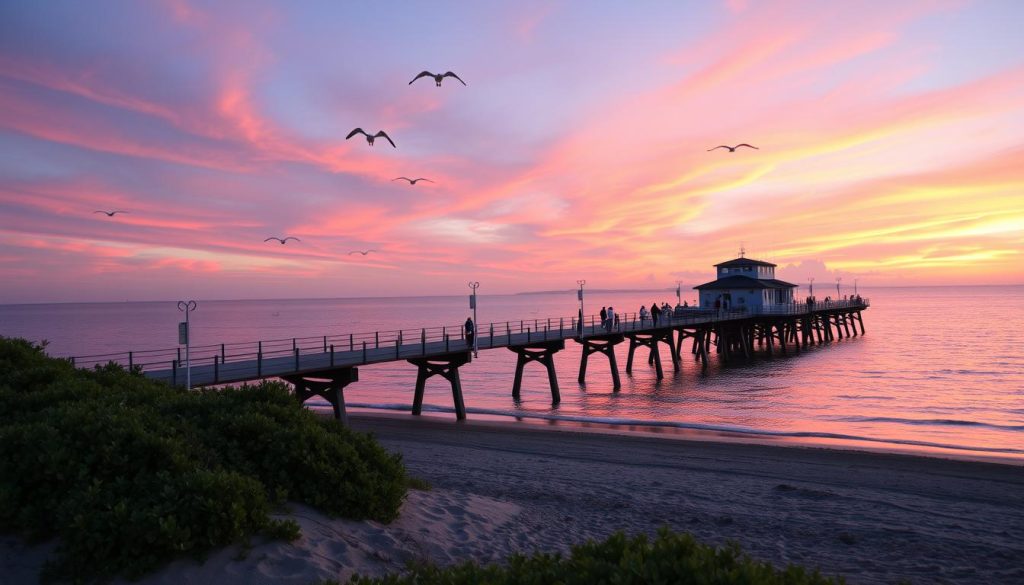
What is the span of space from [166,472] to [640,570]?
480cm

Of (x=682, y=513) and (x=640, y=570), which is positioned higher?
(x=640, y=570)

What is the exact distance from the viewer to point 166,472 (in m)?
6.38

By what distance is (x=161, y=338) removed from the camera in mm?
84125

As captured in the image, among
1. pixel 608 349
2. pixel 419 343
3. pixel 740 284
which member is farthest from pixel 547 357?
pixel 740 284

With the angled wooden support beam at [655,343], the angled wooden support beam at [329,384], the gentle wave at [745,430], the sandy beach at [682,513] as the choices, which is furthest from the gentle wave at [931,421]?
the angled wooden support beam at [329,384]

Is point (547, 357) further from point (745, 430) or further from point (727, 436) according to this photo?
point (727, 436)

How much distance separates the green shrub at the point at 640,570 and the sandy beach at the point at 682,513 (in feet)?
8.04

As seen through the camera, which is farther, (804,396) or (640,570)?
(804,396)

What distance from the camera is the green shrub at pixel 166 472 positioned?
586 cm

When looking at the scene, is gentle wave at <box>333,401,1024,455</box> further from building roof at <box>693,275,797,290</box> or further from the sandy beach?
building roof at <box>693,275,797,290</box>

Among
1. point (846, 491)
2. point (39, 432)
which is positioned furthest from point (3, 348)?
point (846, 491)

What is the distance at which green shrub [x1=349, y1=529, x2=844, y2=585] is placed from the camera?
148 inches

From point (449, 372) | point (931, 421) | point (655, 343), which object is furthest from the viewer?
point (655, 343)

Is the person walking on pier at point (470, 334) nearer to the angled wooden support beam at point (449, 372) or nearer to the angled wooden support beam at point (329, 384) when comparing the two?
the angled wooden support beam at point (449, 372)
